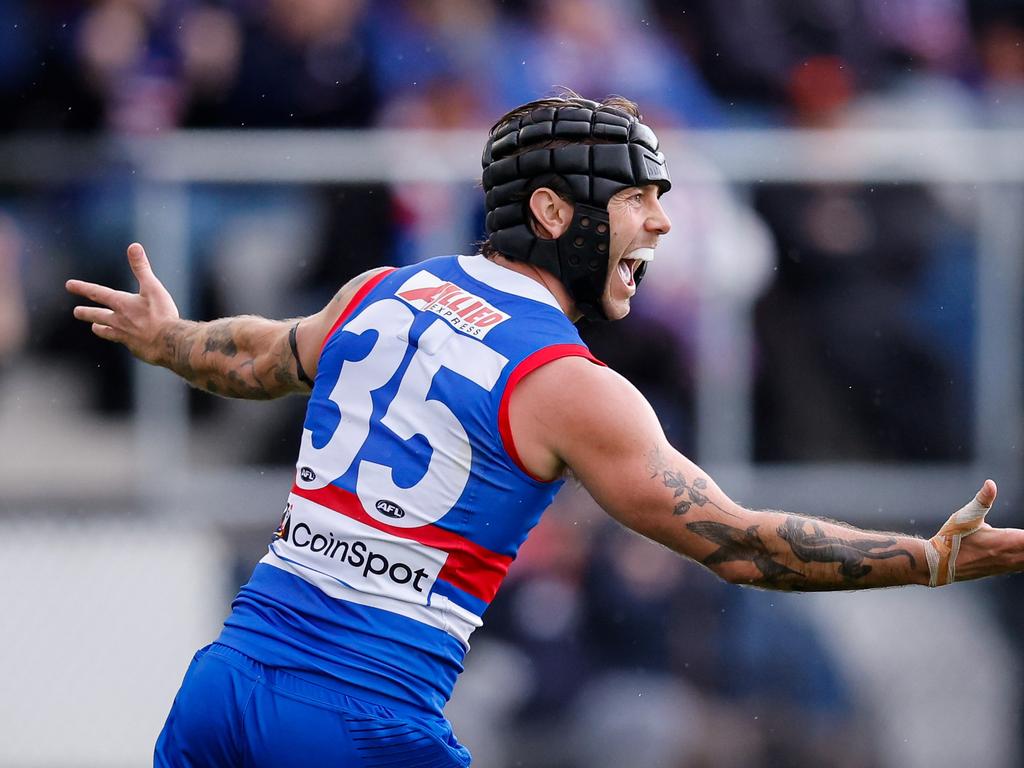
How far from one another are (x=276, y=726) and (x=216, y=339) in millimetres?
1330

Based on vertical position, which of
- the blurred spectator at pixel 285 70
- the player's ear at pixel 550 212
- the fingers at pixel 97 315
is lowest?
the fingers at pixel 97 315

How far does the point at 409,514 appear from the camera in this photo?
352cm

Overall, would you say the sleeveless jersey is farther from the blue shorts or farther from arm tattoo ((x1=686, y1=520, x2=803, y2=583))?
arm tattoo ((x1=686, y1=520, x2=803, y2=583))

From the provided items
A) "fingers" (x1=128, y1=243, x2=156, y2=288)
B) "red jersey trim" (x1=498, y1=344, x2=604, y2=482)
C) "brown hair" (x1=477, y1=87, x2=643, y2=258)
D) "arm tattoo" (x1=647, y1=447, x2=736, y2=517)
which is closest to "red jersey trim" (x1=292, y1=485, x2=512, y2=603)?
"red jersey trim" (x1=498, y1=344, x2=604, y2=482)

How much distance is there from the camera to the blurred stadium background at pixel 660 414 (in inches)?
267

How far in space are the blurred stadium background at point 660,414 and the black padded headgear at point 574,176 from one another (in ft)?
8.93

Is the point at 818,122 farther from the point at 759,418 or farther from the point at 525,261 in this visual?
the point at 525,261

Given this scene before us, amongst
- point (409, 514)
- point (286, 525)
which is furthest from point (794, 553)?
point (286, 525)

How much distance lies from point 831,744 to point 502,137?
162 inches

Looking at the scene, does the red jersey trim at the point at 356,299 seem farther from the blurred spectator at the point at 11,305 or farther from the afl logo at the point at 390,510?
the blurred spectator at the point at 11,305

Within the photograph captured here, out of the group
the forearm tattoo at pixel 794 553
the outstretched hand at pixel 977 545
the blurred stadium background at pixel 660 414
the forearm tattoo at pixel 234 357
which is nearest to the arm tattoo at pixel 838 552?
the forearm tattoo at pixel 794 553

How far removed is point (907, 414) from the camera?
7055 millimetres

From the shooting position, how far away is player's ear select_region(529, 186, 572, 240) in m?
3.88

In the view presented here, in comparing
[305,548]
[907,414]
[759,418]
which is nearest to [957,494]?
[907,414]
